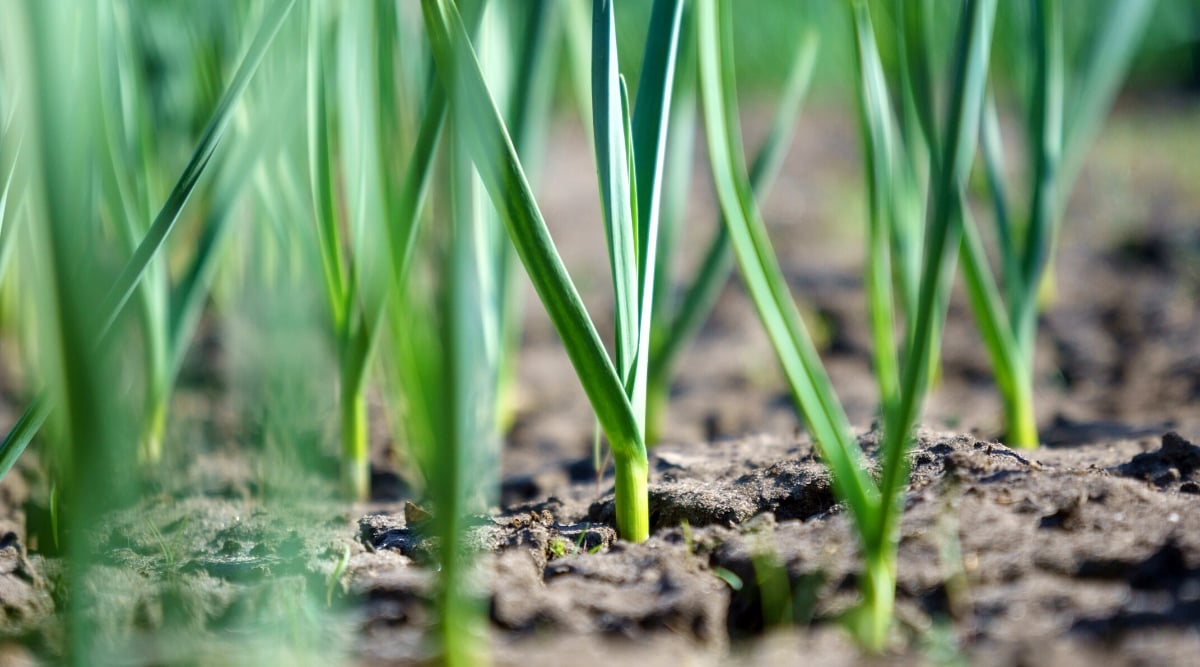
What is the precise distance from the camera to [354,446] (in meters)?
1.23

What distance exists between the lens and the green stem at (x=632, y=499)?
859 millimetres

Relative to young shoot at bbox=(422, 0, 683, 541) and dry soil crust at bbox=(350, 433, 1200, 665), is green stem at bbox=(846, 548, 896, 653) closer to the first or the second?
dry soil crust at bbox=(350, 433, 1200, 665)

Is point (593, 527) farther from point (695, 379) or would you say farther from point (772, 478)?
point (695, 379)

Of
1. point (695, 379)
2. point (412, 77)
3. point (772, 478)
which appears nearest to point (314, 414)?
Answer: point (772, 478)

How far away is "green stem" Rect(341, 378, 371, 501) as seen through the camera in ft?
3.95

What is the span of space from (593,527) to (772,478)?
0.64 ft

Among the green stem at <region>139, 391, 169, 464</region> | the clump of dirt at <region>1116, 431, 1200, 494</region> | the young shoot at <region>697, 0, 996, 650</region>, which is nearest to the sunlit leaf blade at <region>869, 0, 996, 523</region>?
the young shoot at <region>697, 0, 996, 650</region>

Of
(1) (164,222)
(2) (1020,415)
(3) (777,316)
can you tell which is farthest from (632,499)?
(2) (1020,415)

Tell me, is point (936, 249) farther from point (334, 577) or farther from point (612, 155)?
point (334, 577)

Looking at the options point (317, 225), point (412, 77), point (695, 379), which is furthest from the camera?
point (695, 379)

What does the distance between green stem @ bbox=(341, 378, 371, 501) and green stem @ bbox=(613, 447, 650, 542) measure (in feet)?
1.50

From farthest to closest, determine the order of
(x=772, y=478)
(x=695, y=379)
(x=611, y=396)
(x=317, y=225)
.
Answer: (x=695, y=379)
(x=317, y=225)
(x=772, y=478)
(x=611, y=396)

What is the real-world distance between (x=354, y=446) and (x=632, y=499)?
0.50m

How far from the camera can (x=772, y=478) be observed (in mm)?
973
